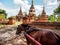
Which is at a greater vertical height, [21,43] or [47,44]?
[47,44]

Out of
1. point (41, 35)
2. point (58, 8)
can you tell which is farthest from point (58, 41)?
point (58, 8)

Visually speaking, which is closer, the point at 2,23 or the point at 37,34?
the point at 37,34

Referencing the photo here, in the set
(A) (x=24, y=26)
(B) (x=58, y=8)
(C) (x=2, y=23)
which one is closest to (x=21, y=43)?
(A) (x=24, y=26)

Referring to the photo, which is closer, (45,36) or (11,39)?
(45,36)

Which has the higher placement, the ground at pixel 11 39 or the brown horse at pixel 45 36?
the brown horse at pixel 45 36

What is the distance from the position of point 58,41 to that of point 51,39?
0.63 feet

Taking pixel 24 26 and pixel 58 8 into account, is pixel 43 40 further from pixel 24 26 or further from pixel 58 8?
pixel 58 8

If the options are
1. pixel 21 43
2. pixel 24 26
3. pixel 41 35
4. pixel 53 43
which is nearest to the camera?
pixel 53 43

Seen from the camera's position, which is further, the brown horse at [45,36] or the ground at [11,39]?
the ground at [11,39]

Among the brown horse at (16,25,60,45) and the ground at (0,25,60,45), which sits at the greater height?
the brown horse at (16,25,60,45)

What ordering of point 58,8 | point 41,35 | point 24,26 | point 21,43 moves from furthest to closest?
point 58,8 → point 21,43 → point 24,26 → point 41,35

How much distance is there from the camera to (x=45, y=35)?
5.62 m

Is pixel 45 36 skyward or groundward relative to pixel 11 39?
skyward

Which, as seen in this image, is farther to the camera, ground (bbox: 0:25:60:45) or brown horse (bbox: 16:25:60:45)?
ground (bbox: 0:25:60:45)
